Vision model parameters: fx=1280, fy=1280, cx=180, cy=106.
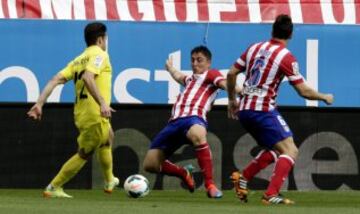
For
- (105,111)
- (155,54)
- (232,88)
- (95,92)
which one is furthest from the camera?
(155,54)

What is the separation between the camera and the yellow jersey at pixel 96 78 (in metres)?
13.0

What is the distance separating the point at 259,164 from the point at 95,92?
1790 millimetres

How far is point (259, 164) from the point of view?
1234cm

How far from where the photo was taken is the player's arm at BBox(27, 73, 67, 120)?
12494 millimetres

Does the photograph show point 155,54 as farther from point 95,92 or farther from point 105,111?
point 105,111

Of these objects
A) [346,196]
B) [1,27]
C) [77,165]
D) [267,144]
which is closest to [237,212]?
[267,144]

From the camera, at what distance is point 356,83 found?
1572cm

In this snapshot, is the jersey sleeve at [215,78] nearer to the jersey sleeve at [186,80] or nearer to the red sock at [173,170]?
the jersey sleeve at [186,80]

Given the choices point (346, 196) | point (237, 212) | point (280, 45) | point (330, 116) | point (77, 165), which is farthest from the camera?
point (330, 116)

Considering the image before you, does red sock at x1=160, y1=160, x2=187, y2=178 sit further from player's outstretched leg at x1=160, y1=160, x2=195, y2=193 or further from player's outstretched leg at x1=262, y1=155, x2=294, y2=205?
player's outstretched leg at x1=262, y1=155, x2=294, y2=205

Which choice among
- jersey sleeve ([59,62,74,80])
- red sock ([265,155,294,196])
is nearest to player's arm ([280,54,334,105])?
red sock ([265,155,294,196])

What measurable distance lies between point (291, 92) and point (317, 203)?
3.28 metres

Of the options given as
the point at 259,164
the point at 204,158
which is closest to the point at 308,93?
the point at 259,164

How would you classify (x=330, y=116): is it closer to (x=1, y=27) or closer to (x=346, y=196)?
(x=346, y=196)
